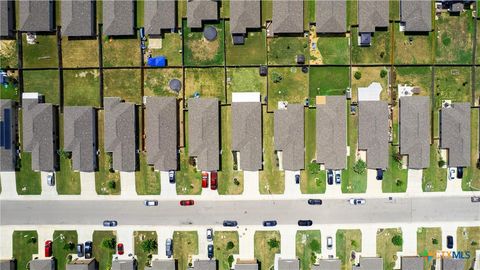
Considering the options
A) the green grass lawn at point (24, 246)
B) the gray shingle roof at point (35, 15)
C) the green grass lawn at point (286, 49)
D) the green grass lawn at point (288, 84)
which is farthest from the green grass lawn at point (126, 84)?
the green grass lawn at point (24, 246)

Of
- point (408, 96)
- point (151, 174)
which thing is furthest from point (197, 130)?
point (408, 96)

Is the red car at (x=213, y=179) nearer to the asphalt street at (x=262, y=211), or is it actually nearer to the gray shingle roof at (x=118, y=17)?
the asphalt street at (x=262, y=211)

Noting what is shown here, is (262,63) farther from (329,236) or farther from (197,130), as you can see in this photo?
(329,236)

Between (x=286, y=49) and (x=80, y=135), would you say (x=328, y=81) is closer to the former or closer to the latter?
(x=286, y=49)

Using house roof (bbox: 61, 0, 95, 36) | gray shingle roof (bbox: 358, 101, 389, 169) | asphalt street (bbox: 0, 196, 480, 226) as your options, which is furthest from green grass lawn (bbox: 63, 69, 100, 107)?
gray shingle roof (bbox: 358, 101, 389, 169)

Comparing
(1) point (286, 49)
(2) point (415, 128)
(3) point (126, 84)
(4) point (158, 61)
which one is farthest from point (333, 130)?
(3) point (126, 84)

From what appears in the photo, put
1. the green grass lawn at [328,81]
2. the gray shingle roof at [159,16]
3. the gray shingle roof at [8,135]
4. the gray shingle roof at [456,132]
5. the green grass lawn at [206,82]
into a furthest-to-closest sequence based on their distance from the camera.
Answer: the green grass lawn at [206,82], the green grass lawn at [328,81], the gray shingle roof at [8,135], the gray shingle roof at [456,132], the gray shingle roof at [159,16]
